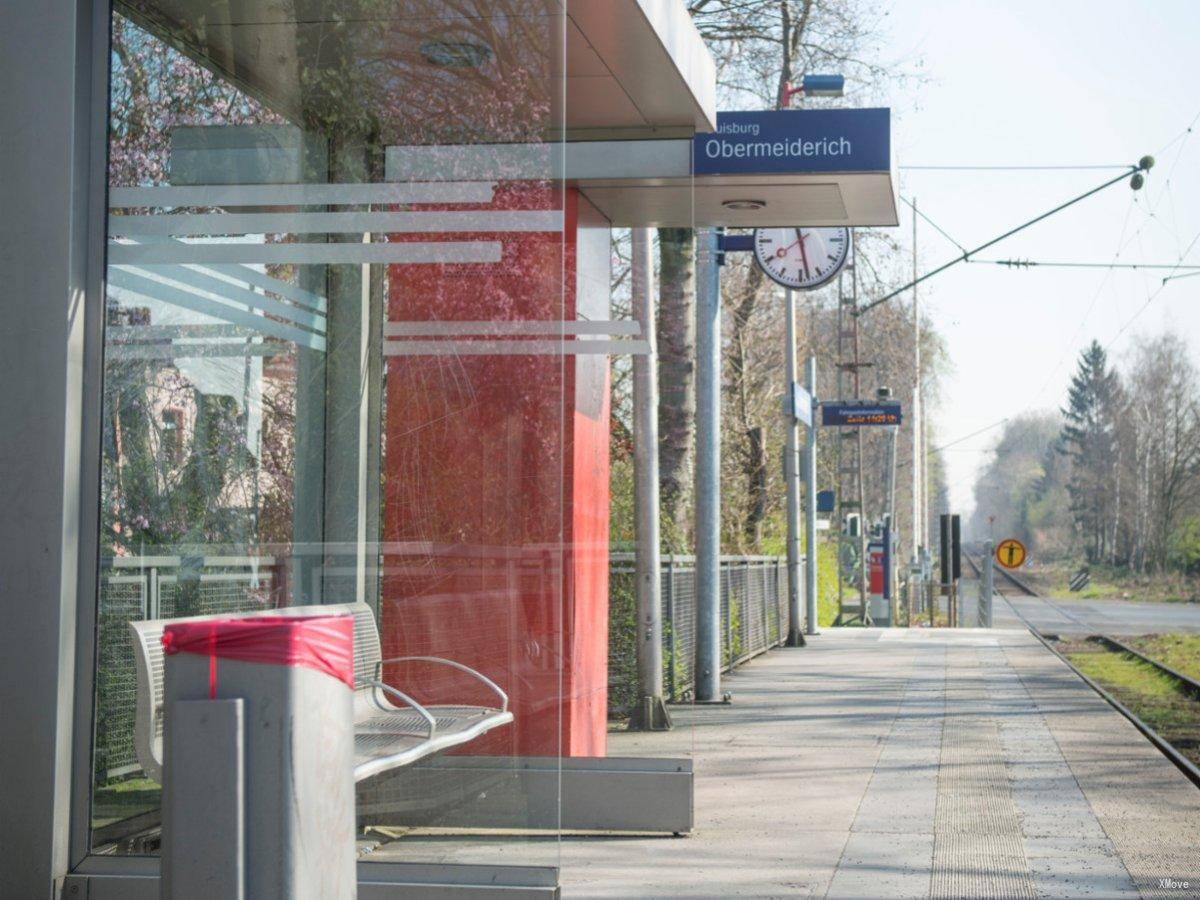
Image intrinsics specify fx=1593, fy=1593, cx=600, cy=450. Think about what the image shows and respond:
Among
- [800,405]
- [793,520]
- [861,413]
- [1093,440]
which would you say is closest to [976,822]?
[800,405]

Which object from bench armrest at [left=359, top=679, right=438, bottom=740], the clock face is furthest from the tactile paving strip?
the clock face

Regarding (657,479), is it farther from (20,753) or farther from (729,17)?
(729,17)

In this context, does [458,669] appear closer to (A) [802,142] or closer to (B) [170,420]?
(B) [170,420]

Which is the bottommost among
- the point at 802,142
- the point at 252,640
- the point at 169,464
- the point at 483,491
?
the point at 252,640

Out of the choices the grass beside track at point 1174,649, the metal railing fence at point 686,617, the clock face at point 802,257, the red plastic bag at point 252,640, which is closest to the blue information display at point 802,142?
the metal railing fence at point 686,617

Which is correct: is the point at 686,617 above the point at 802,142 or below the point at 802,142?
below

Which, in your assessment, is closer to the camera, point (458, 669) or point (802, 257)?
point (458, 669)

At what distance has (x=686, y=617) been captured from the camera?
14.5 m

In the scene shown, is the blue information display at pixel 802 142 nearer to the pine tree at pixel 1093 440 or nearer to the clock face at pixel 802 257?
the clock face at pixel 802 257

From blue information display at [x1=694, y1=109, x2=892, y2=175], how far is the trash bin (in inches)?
263

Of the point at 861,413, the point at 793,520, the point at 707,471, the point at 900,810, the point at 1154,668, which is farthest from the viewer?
the point at 861,413

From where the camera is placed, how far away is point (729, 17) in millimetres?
21250

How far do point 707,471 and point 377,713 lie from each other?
10.0 meters

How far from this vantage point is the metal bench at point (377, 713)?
5.45m
